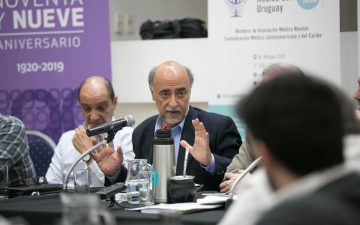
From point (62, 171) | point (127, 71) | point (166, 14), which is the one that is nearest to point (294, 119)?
point (62, 171)

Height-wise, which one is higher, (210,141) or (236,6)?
(236,6)

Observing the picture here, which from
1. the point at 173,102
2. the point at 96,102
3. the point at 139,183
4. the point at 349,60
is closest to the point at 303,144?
the point at 139,183

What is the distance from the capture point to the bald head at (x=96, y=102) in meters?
4.41

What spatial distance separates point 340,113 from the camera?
1417mm

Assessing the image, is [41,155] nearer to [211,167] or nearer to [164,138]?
[211,167]

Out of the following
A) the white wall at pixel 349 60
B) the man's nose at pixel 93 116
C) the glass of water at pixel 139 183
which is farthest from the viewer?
the white wall at pixel 349 60

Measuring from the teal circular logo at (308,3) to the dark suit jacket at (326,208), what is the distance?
3.80m

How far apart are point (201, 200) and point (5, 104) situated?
3.11 metres

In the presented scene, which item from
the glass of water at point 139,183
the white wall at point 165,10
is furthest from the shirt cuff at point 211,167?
the white wall at point 165,10

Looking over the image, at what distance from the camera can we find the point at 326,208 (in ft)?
4.33

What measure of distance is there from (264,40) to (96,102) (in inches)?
55.5

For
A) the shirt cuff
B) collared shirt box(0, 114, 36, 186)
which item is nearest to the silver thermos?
the shirt cuff

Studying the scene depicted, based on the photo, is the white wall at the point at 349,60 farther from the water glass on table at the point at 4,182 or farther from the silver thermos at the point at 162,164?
the water glass on table at the point at 4,182

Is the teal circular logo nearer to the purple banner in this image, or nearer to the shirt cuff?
the purple banner
